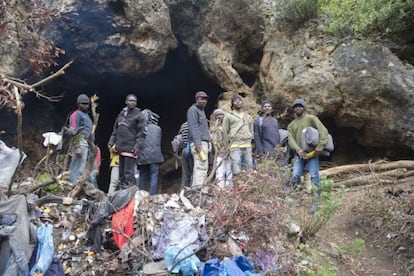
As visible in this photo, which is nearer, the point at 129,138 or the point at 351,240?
the point at 351,240

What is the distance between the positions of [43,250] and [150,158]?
2.74m

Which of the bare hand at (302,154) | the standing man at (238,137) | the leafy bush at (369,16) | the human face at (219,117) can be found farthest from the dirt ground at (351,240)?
the leafy bush at (369,16)

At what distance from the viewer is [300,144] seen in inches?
253

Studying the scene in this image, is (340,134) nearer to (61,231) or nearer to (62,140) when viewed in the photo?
(62,140)

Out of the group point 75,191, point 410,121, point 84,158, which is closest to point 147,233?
point 75,191

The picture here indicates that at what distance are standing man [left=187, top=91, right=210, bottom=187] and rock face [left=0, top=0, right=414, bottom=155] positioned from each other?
10.5 feet

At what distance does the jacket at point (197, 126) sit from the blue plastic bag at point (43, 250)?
263 cm

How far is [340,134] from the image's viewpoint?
9.44m

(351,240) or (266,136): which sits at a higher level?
(266,136)

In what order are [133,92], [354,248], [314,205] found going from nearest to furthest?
[354,248] → [314,205] → [133,92]

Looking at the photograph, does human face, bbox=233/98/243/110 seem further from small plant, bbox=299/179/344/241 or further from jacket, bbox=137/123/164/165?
small plant, bbox=299/179/344/241

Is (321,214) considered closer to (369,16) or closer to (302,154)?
(302,154)

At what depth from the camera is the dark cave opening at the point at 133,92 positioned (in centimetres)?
1098

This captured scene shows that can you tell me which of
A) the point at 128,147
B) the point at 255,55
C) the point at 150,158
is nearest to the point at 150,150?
the point at 150,158
